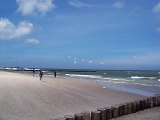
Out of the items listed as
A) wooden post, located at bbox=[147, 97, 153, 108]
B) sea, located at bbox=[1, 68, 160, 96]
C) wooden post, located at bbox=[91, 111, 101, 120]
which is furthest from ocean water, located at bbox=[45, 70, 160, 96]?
wooden post, located at bbox=[91, 111, 101, 120]

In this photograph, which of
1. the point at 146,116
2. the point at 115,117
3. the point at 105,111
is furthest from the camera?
the point at 146,116

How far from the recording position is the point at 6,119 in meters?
11.2

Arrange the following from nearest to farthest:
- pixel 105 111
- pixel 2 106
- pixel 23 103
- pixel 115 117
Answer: pixel 105 111 → pixel 115 117 → pixel 2 106 → pixel 23 103

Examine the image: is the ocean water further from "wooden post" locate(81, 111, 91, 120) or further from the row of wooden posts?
"wooden post" locate(81, 111, 91, 120)

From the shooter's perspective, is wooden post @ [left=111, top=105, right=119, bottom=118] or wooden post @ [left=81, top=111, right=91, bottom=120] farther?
wooden post @ [left=111, top=105, right=119, bottom=118]

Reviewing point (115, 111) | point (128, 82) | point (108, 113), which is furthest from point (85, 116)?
point (128, 82)

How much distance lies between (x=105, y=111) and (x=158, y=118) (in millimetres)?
2946

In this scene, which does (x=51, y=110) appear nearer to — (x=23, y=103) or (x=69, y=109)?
(x=69, y=109)

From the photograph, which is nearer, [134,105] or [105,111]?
[105,111]

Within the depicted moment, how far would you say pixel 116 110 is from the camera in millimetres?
11945

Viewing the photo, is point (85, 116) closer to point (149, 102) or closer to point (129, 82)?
point (149, 102)

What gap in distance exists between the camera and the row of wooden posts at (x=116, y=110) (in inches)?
383

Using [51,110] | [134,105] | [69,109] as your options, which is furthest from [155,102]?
[51,110]

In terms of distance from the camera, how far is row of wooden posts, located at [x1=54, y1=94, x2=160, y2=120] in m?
9.73
